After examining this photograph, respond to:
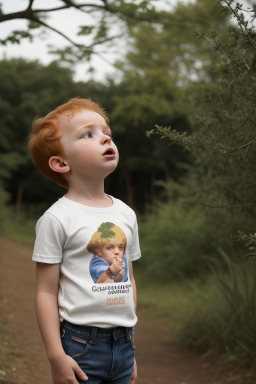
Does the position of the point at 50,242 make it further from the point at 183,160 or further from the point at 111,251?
the point at 183,160

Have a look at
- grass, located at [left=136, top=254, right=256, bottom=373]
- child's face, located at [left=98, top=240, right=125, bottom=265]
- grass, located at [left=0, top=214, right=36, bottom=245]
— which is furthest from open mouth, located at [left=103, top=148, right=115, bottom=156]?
grass, located at [left=0, top=214, right=36, bottom=245]

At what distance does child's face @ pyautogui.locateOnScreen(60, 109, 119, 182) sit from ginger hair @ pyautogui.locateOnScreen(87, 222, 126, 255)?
0.21 m

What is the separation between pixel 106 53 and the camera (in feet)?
16.5

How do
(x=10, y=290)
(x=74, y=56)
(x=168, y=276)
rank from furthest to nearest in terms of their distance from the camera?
(x=168, y=276) → (x=10, y=290) → (x=74, y=56)

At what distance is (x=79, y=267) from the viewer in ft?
5.93

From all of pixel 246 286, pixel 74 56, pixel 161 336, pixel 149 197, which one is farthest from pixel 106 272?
pixel 149 197

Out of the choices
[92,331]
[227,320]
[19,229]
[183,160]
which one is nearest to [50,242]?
[92,331]

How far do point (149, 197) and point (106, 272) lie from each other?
2112 cm

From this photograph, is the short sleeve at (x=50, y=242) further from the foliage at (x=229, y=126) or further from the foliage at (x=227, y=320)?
the foliage at (x=227, y=320)

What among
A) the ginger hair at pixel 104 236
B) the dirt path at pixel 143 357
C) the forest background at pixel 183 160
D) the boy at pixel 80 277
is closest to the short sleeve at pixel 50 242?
the boy at pixel 80 277

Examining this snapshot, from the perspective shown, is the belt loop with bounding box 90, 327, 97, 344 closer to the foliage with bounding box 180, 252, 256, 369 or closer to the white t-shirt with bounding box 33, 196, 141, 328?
the white t-shirt with bounding box 33, 196, 141, 328

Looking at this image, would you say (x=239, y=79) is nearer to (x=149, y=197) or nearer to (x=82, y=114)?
→ (x=82, y=114)

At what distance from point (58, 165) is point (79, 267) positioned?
424mm

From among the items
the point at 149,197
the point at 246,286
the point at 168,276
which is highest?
the point at 246,286
